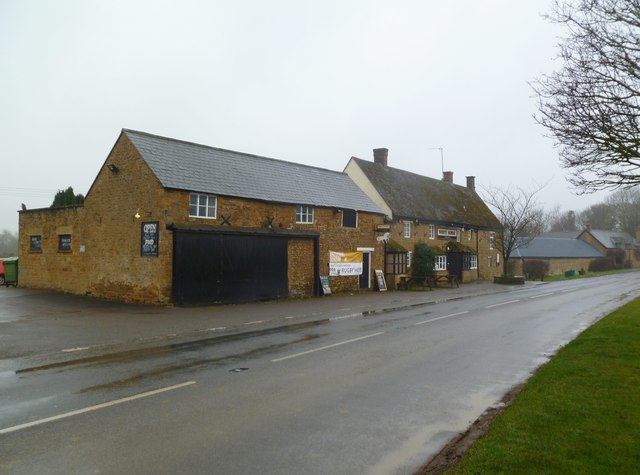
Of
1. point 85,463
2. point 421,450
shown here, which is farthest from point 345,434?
point 85,463

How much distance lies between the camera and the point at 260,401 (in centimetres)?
648

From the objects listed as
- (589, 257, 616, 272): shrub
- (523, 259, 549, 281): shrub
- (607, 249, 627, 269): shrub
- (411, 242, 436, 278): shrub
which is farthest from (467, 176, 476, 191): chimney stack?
(607, 249, 627, 269): shrub

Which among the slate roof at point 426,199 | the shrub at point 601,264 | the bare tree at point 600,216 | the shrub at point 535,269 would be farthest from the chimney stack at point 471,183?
the bare tree at point 600,216

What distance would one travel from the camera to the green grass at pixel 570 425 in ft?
13.7

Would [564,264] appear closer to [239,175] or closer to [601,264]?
[601,264]

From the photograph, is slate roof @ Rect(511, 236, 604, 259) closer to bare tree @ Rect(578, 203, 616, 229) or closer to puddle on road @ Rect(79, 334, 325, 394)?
bare tree @ Rect(578, 203, 616, 229)

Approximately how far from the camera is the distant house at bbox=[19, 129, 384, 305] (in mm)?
18875

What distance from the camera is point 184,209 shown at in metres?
19.3

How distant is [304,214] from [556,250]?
55.5 m

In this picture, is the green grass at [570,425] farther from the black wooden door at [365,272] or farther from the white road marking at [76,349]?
the black wooden door at [365,272]

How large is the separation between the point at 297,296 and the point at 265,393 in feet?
54.7

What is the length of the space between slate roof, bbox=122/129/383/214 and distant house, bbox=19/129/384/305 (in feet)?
0.24

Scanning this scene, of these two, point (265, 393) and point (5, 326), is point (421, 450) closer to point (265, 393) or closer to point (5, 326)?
point (265, 393)

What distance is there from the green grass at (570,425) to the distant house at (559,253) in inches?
2190
